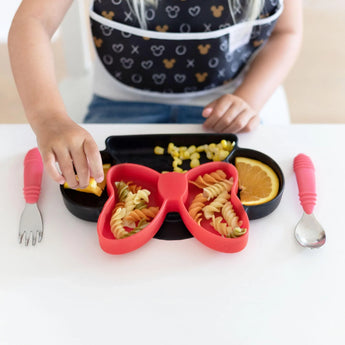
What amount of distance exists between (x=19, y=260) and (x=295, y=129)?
53 cm

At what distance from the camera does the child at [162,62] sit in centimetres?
74

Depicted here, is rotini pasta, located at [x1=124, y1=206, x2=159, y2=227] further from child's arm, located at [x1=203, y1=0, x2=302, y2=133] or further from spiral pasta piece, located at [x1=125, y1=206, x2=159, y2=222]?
child's arm, located at [x1=203, y1=0, x2=302, y2=133]

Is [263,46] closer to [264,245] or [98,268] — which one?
[264,245]

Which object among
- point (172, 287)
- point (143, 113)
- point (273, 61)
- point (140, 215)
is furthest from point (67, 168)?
point (273, 61)

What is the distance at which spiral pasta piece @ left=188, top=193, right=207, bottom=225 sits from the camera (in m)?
0.60

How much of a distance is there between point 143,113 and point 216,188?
0.45 metres

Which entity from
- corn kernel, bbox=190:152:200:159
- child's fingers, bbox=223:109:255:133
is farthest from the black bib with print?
corn kernel, bbox=190:152:200:159

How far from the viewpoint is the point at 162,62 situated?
981 mm

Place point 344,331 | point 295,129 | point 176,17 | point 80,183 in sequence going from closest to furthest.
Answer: point 344,331 < point 80,183 < point 295,129 < point 176,17

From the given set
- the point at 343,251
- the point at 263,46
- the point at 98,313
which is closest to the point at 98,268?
the point at 98,313

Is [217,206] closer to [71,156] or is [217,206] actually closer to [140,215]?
[140,215]

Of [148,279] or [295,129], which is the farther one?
[295,129]

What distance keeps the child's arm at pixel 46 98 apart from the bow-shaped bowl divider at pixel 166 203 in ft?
0.18

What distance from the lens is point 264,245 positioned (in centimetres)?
59
